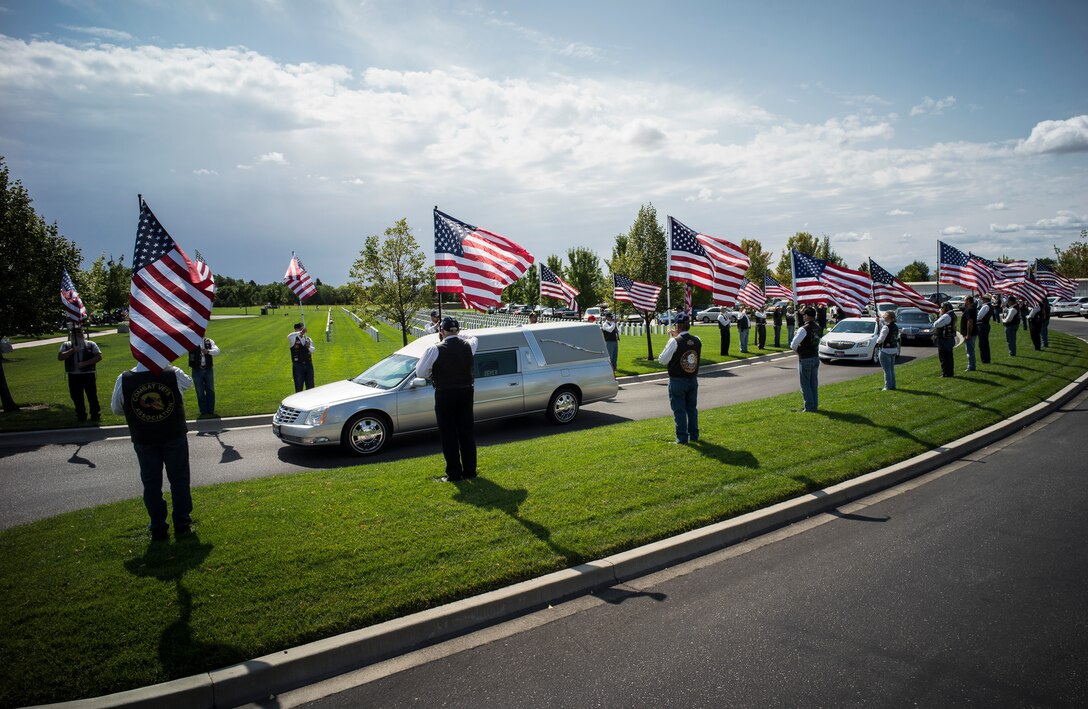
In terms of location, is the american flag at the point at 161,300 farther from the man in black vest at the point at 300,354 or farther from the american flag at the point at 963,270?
the american flag at the point at 963,270

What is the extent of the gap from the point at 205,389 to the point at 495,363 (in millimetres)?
6628

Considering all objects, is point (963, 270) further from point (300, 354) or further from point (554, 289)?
point (300, 354)

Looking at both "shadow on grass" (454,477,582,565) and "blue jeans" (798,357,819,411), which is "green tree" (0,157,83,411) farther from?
"blue jeans" (798,357,819,411)

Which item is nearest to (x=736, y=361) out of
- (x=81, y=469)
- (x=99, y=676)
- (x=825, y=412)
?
(x=825, y=412)

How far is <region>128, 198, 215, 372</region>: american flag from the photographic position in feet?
19.3

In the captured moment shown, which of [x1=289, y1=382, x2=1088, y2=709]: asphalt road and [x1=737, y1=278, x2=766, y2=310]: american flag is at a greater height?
[x1=737, y1=278, x2=766, y2=310]: american flag

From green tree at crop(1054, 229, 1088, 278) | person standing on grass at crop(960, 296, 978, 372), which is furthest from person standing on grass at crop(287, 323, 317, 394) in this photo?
green tree at crop(1054, 229, 1088, 278)

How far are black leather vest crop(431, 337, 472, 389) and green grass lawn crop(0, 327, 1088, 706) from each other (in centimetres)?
121

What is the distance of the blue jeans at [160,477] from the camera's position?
5.76 metres

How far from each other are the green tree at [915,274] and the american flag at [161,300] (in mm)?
99493

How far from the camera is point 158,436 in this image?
5855 mm

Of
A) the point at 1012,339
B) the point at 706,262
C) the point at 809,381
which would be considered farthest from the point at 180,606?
the point at 1012,339

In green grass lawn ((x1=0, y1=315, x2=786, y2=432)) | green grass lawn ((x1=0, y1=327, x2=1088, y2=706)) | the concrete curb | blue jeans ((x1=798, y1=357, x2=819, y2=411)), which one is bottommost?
the concrete curb

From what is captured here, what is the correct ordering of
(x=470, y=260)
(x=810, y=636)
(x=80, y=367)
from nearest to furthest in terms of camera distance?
1. (x=810, y=636)
2. (x=470, y=260)
3. (x=80, y=367)
